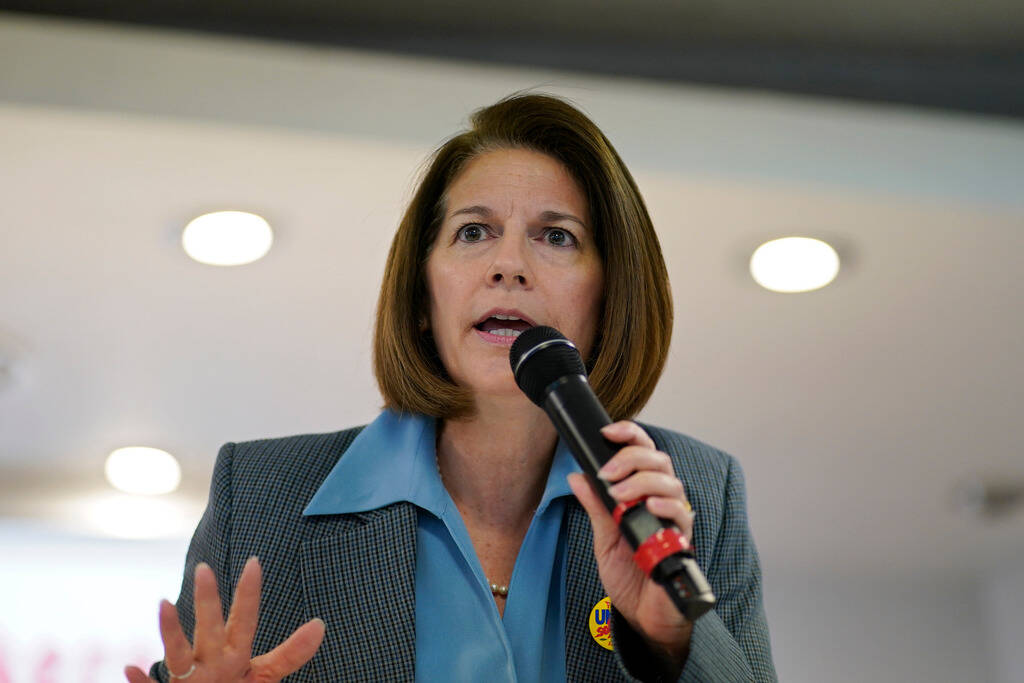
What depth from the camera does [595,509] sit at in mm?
1272

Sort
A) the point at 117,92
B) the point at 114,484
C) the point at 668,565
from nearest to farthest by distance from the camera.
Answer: the point at 668,565
the point at 117,92
the point at 114,484

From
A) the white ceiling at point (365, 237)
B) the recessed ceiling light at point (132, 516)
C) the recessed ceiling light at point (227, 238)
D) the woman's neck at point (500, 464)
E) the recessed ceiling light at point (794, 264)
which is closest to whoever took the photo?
the woman's neck at point (500, 464)

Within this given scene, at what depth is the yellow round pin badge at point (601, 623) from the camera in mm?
1513

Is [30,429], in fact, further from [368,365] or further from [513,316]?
[513,316]

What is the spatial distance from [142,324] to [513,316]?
2.31 m

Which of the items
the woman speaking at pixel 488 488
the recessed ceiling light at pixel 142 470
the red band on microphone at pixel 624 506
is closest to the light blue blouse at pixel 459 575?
the woman speaking at pixel 488 488

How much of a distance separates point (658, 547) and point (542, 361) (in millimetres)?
279

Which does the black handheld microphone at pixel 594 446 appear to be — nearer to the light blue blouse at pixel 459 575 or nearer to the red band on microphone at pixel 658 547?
the red band on microphone at pixel 658 547

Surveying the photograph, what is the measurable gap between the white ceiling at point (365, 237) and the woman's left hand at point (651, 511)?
177cm

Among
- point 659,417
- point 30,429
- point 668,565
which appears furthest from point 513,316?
point 30,429

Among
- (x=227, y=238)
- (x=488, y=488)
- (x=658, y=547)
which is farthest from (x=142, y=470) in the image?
(x=658, y=547)

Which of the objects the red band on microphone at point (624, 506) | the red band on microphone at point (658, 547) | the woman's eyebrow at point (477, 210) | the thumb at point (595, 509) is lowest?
the red band on microphone at point (658, 547)

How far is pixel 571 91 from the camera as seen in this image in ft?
10.1

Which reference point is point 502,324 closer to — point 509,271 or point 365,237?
point 509,271
